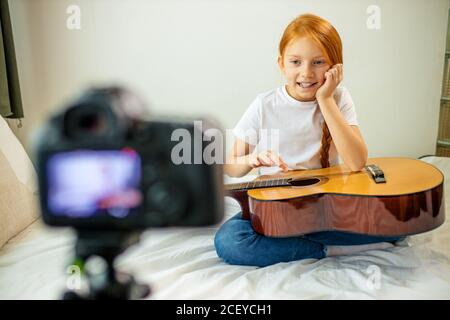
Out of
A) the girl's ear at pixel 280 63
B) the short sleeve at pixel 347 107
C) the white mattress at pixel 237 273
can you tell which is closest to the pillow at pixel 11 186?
the white mattress at pixel 237 273

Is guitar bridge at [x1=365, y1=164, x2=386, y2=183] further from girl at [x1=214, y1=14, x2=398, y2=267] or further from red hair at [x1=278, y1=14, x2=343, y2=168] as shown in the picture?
red hair at [x1=278, y1=14, x2=343, y2=168]

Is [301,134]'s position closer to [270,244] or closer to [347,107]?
[347,107]

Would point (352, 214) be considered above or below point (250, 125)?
below

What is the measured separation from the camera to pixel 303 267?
81 centimetres

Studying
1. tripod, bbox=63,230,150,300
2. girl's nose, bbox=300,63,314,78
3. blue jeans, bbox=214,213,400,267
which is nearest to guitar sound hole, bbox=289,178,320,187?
blue jeans, bbox=214,213,400,267

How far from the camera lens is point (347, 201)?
0.81 metres

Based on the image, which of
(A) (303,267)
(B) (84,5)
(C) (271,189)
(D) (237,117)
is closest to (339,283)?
(A) (303,267)

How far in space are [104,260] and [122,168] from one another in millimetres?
131

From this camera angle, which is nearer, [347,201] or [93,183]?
[93,183]

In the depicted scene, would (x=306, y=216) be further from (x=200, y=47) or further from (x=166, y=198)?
(x=166, y=198)

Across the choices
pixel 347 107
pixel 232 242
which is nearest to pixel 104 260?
pixel 232 242

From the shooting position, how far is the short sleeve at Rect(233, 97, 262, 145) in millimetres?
800

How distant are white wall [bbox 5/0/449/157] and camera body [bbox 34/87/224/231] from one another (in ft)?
0.80

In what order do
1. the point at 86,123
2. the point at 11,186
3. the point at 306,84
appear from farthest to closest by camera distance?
the point at 306,84 < the point at 11,186 < the point at 86,123
